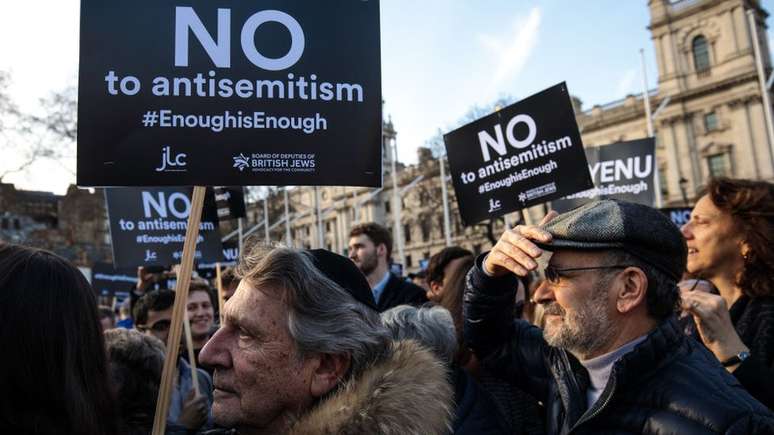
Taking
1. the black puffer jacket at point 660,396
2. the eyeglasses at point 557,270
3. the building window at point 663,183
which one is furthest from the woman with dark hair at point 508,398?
the building window at point 663,183

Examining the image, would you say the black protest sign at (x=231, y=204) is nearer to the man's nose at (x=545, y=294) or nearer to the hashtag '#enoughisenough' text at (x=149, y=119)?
the hashtag '#enoughisenough' text at (x=149, y=119)

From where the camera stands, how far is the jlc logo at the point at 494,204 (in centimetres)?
499

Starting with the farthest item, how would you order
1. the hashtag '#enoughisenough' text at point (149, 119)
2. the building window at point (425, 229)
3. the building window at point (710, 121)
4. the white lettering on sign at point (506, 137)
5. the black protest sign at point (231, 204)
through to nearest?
the building window at point (425, 229), the building window at point (710, 121), the black protest sign at point (231, 204), the white lettering on sign at point (506, 137), the hashtag '#enoughisenough' text at point (149, 119)

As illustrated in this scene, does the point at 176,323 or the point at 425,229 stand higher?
the point at 425,229

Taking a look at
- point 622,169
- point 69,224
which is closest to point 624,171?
point 622,169

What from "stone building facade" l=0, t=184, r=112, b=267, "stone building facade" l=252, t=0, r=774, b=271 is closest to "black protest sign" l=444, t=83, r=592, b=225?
"stone building facade" l=0, t=184, r=112, b=267

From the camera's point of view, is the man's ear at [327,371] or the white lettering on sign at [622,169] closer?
the man's ear at [327,371]

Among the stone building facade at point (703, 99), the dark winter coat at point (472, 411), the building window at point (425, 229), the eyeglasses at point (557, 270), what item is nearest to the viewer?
the eyeglasses at point (557, 270)

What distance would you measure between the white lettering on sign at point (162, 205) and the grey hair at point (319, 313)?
12.5ft

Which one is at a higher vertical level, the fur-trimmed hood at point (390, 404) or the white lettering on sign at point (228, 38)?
the white lettering on sign at point (228, 38)

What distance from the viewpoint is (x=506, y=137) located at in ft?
16.5

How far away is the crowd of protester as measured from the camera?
1.73 metres

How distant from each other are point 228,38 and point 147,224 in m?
3.23

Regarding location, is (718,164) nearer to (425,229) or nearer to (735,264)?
(425,229)
